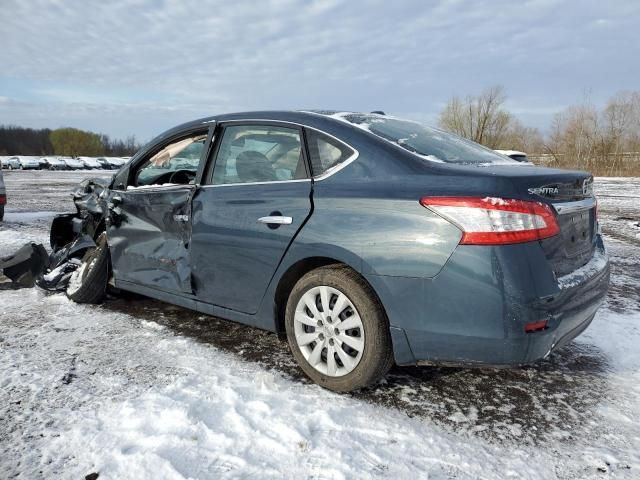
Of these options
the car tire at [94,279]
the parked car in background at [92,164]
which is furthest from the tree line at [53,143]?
the car tire at [94,279]

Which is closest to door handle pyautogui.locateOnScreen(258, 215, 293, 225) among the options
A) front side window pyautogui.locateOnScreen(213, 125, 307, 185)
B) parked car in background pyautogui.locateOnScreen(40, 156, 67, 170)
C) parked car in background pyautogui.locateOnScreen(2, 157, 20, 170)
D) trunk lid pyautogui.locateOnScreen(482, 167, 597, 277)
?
front side window pyautogui.locateOnScreen(213, 125, 307, 185)

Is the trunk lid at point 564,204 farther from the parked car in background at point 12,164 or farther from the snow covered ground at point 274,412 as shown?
the parked car in background at point 12,164

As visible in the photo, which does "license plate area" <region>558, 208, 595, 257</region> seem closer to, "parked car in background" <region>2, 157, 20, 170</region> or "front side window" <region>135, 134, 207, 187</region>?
"front side window" <region>135, 134, 207, 187</region>

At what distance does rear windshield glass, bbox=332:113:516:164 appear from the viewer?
9.72 ft

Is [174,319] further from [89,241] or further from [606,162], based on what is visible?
[606,162]

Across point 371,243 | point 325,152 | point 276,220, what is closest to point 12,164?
point 276,220

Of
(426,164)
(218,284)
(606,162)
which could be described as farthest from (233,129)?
(606,162)

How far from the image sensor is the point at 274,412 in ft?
8.66

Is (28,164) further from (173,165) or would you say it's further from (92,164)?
(173,165)

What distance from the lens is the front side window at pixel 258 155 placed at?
314 cm

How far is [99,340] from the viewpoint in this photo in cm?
368

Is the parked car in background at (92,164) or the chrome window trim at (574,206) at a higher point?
the parked car in background at (92,164)

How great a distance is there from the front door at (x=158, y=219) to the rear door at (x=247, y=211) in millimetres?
153

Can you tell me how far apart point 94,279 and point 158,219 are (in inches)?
44.1
